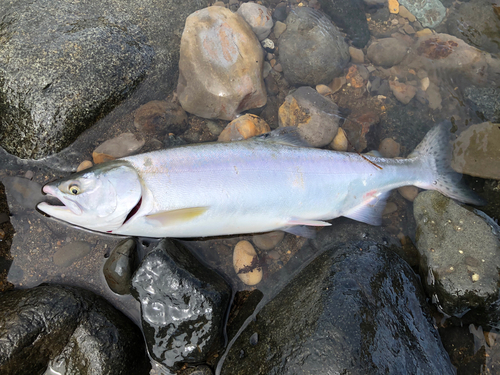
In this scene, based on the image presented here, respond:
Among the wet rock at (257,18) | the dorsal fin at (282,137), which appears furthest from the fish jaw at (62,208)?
the wet rock at (257,18)

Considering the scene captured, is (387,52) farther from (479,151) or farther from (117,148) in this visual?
(117,148)

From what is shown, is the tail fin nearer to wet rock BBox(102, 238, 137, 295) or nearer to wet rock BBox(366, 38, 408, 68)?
wet rock BBox(366, 38, 408, 68)

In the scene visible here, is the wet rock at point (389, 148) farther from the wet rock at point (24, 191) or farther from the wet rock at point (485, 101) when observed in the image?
the wet rock at point (24, 191)

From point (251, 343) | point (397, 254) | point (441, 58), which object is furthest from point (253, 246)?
point (441, 58)

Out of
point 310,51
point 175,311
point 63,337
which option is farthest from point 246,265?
point 310,51

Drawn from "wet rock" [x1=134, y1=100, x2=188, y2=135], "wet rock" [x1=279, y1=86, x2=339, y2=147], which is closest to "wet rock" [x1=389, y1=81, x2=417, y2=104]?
"wet rock" [x1=279, y1=86, x2=339, y2=147]
